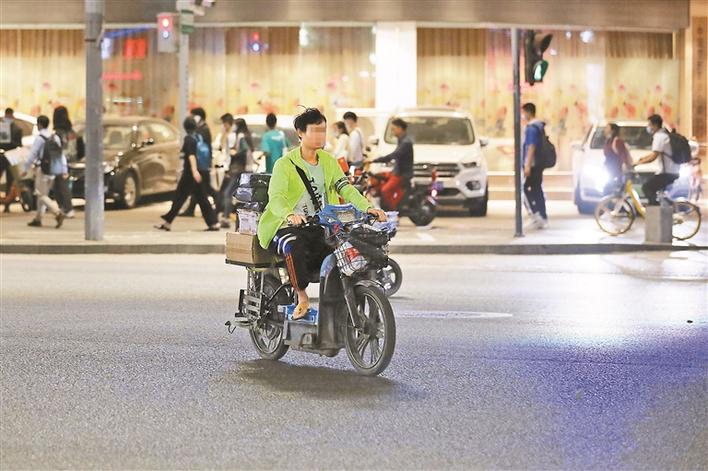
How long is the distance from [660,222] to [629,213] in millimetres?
1531

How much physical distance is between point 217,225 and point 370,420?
15.7 meters

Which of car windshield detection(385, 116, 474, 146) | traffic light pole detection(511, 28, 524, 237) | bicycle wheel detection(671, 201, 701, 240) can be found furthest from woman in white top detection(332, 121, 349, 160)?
bicycle wheel detection(671, 201, 701, 240)

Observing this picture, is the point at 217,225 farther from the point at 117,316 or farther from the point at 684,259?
the point at 117,316

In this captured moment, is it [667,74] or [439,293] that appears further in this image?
[667,74]

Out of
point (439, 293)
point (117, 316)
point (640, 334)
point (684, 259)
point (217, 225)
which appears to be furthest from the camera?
point (217, 225)

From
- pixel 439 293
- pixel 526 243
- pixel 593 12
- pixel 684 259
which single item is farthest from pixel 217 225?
pixel 593 12

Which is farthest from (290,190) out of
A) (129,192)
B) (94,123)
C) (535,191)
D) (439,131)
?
(129,192)

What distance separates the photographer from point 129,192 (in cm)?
2970

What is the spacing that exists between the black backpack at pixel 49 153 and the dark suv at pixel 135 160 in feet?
12.8

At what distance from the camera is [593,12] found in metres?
35.9

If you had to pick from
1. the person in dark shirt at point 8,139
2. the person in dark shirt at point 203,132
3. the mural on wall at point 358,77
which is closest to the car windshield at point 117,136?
the person in dark shirt at point 8,139

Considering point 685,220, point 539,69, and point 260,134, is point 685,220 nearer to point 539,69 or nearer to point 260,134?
point 539,69

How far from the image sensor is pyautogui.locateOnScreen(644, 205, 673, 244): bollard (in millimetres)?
21531

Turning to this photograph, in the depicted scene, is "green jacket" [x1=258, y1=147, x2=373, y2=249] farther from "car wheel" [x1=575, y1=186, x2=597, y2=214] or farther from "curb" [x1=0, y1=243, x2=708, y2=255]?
"car wheel" [x1=575, y1=186, x2=597, y2=214]
